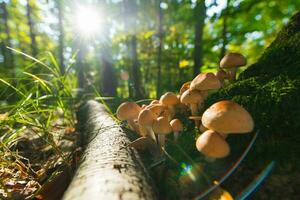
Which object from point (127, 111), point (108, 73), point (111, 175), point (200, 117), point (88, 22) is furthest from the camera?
point (108, 73)

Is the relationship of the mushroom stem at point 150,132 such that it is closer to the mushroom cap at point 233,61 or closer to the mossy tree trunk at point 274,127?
the mossy tree trunk at point 274,127

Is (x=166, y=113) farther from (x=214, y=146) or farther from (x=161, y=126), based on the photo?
(x=214, y=146)

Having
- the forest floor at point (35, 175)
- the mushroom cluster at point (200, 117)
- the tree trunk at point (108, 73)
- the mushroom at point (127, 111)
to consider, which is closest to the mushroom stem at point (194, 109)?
the mushroom cluster at point (200, 117)

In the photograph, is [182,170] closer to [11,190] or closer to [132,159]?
[132,159]

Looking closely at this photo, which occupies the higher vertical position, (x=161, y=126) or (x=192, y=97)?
(x=192, y=97)

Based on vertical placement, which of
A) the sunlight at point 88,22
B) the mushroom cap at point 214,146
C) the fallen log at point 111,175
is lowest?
the fallen log at point 111,175

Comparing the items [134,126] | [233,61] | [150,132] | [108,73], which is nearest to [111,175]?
[150,132]

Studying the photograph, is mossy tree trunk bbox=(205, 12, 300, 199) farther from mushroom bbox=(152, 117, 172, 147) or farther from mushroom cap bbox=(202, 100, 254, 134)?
mushroom bbox=(152, 117, 172, 147)

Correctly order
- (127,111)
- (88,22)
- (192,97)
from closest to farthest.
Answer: (192,97), (127,111), (88,22)
